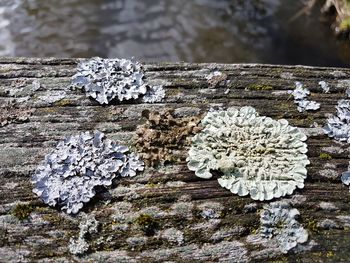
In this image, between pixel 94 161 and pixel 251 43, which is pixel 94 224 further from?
pixel 251 43

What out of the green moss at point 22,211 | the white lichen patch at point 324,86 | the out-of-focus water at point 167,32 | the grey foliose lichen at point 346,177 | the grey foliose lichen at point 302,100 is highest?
the white lichen patch at point 324,86

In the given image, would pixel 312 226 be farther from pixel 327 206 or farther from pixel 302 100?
pixel 302 100

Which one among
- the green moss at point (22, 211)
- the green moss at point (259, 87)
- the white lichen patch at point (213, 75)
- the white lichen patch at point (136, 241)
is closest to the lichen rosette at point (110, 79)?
the white lichen patch at point (213, 75)

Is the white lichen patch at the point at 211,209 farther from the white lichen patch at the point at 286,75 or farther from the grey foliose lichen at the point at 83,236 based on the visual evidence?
the white lichen patch at the point at 286,75

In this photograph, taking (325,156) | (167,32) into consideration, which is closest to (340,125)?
(325,156)

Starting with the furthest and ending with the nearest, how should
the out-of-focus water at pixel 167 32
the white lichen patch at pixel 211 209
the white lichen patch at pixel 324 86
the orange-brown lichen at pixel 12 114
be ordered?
the out-of-focus water at pixel 167 32, the white lichen patch at pixel 324 86, the orange-brown lichen at pixel 12 114, the white lichen patch at pixel 211 209

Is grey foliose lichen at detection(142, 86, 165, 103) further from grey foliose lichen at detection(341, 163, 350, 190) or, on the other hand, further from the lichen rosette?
grey foliose lichen at detection(341, 163, 350, 190)
